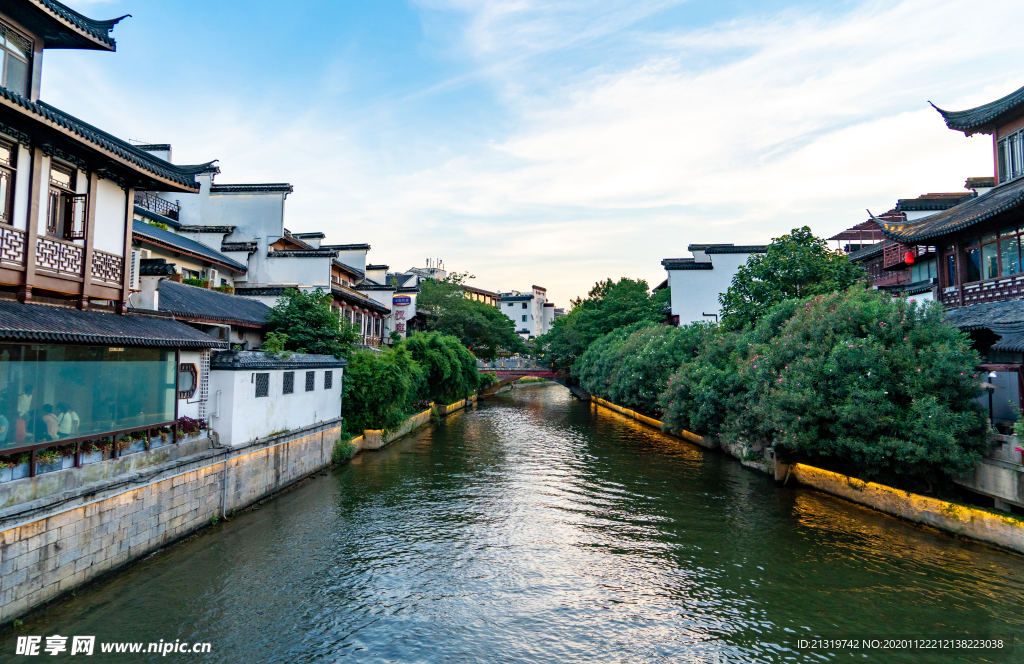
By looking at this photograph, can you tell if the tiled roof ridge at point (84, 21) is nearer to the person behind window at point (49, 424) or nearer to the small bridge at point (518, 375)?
the person behind window at point (49, 424)

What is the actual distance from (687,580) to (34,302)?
15.4 metres

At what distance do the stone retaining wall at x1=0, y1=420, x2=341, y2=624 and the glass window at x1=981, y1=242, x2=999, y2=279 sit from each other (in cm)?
2416

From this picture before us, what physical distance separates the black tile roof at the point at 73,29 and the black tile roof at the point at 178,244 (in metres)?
8.67

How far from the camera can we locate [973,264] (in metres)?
19.4

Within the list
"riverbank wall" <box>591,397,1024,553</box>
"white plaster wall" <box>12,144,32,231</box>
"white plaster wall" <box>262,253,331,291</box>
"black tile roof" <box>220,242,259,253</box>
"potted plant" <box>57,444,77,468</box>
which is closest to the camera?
"potted plant" <box>57,444,77,468</box>

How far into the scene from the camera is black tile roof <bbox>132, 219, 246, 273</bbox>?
22.3 m

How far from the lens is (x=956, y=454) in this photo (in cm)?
1380

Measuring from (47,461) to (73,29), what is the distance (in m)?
10.1

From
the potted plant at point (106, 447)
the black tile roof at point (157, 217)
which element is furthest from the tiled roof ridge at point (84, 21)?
the black tile roof at point (157, 217)

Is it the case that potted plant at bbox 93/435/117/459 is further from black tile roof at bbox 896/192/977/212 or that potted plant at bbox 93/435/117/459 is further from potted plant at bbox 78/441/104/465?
black tile roof at bbox 896/192/977/212

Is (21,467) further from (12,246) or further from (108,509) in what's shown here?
(12,246)

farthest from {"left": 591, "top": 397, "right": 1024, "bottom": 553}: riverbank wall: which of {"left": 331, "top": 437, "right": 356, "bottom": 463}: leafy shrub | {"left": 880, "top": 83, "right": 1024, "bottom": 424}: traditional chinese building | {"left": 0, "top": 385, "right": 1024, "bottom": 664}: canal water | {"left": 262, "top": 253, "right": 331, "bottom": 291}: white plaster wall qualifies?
{"left": 262, "top": 253, "right": 331, "bottom": 291}: white plaster wall

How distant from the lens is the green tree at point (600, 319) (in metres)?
60.3

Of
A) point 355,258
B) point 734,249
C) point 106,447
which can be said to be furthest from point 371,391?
point 734,249
